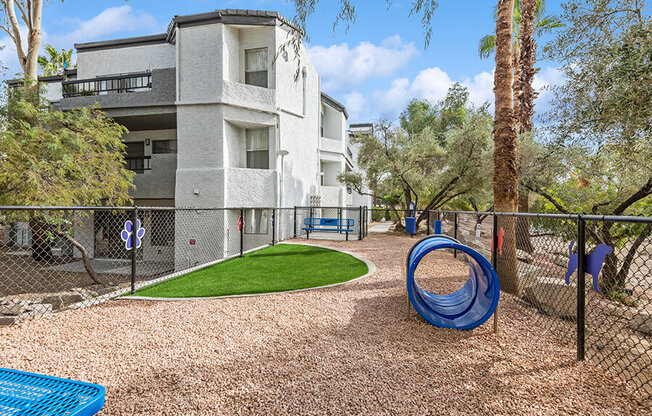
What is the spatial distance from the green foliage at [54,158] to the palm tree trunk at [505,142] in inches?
488

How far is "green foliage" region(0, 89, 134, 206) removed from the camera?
958 cm

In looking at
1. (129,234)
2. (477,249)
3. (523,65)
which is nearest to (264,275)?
(129,234)

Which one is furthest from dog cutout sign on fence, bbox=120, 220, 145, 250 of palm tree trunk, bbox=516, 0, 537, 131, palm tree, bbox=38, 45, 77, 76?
palm tree, bbox=38, 45, 77, 76

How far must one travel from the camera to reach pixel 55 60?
2894 cm

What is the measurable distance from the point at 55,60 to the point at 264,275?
36.0 meters

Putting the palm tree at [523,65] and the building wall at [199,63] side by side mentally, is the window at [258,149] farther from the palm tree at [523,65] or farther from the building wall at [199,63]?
the palm tree at [523,65]

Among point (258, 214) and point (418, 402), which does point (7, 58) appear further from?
point (418, 402)

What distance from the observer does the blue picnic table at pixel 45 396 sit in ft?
4.91

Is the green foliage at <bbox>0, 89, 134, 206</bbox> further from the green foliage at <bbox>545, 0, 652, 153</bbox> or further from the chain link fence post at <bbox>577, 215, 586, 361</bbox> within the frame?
the green foliage at <bbox>545, 0, 652, 153</bbox>

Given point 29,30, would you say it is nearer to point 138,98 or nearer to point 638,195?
point 138,98

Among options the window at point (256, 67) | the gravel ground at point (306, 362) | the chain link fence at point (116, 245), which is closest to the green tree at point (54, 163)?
the chain link fence at point (116, 245)

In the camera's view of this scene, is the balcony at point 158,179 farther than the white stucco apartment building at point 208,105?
Yes

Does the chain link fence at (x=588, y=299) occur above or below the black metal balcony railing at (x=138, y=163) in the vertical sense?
below

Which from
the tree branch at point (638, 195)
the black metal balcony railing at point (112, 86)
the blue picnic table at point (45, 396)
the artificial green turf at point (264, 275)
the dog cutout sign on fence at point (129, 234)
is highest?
the black metal balcony railing at point (112, 86)
